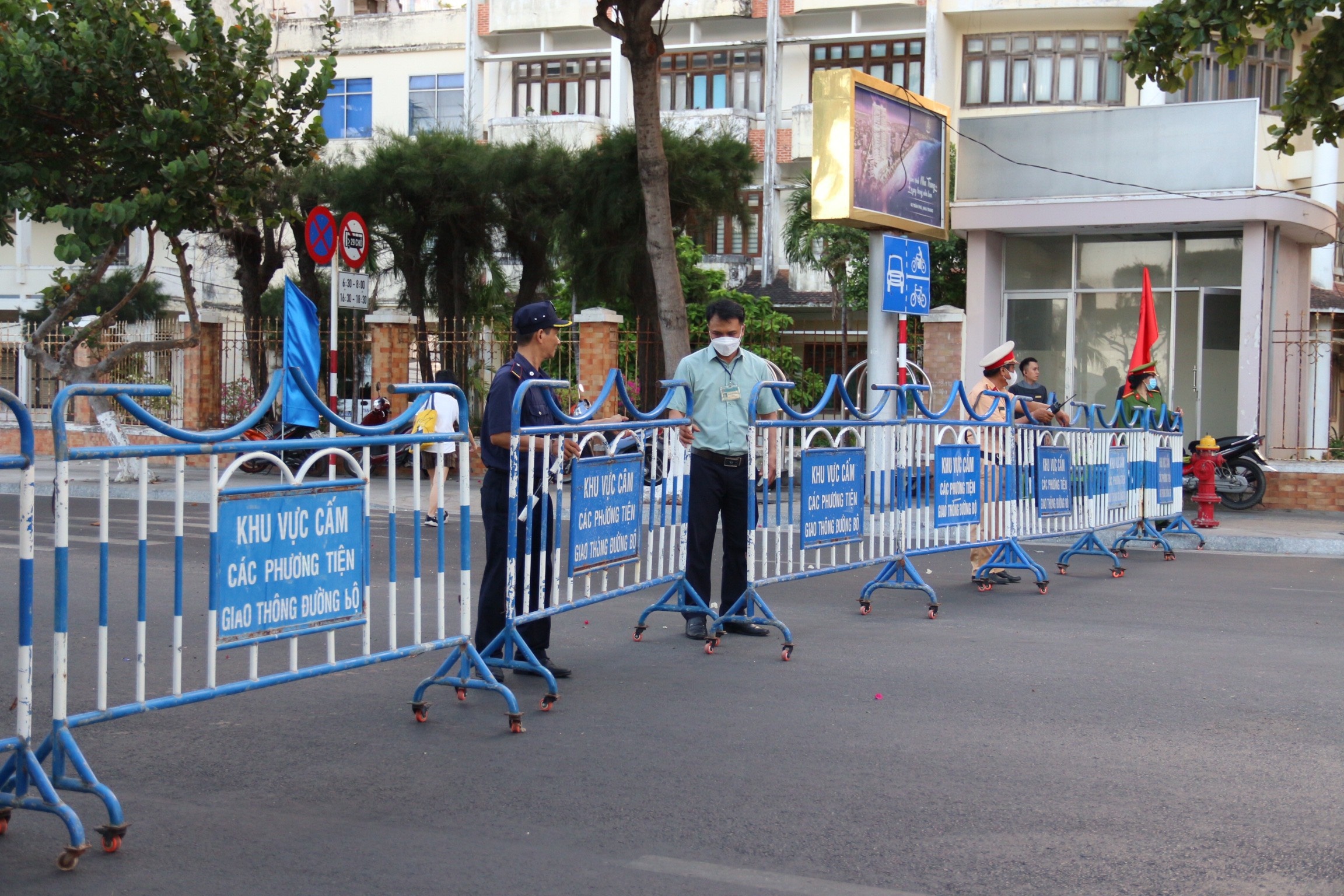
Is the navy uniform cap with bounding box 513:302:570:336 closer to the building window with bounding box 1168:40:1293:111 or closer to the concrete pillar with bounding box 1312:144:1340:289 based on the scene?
the building window with bounding box 1168:40:1293:111

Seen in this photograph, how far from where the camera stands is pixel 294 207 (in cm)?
2433

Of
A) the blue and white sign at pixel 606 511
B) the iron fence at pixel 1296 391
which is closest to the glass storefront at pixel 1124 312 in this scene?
the iron fence at pixel 1296 391

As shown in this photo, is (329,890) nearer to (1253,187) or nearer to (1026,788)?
(1026,788)

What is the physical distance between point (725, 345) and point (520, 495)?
6.86 ft

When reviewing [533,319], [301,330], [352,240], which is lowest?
[533,319]

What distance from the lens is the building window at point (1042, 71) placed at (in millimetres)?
32812

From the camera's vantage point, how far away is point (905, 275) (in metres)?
17.6

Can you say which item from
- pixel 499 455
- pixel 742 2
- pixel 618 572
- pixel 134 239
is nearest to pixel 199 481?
pixel 499 455

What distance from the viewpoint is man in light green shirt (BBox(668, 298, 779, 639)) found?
8.09 metres

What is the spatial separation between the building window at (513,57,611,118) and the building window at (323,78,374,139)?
4.75 metres

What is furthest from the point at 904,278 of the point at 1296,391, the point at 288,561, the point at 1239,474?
the point at 288,561

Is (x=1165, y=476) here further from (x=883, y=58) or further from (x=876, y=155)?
(x=883, y=58)

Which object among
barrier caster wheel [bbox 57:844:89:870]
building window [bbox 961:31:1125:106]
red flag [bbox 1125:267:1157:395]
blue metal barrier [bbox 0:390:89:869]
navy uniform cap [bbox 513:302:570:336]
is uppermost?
building window [bbox 961:31:1125:106]

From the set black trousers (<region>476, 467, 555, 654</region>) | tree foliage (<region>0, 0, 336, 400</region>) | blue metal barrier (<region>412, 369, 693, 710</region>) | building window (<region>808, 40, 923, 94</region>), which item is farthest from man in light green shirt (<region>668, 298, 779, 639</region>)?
building window (<region>808, 40, 923, 94</region>)
